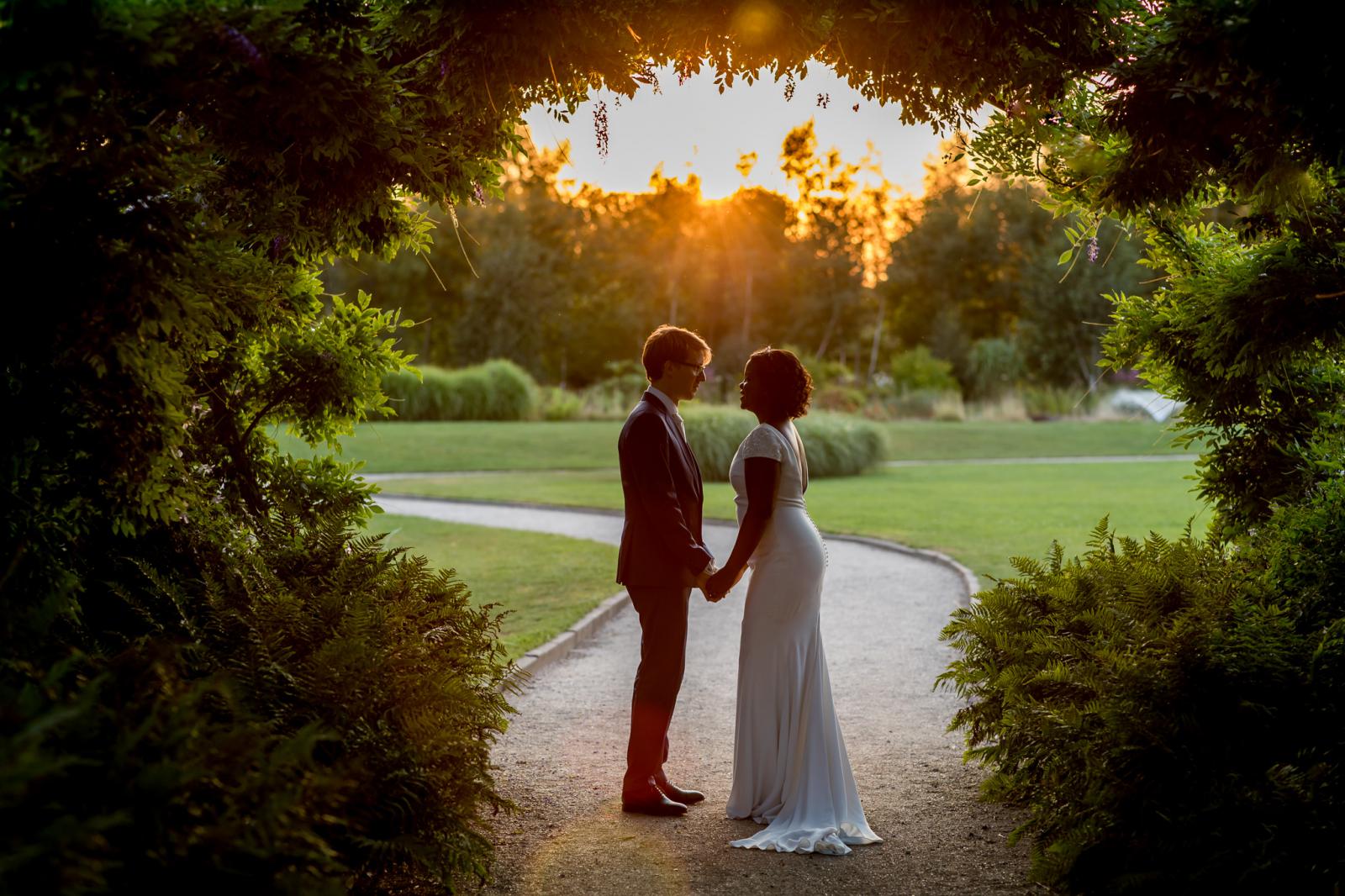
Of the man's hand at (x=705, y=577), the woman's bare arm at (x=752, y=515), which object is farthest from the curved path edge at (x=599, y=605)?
the woman's bare arm at (x=752, y=515)

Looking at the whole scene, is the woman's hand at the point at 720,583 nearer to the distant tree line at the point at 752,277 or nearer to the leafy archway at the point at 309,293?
the leafy archway at the point at 309,293

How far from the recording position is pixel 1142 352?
7.04 m

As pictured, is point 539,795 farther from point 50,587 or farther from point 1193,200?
point 1193,200

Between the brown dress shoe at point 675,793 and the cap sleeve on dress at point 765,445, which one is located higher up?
the cap sleeve on dress at point 765,445

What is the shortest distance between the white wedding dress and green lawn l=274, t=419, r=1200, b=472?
24.5 m

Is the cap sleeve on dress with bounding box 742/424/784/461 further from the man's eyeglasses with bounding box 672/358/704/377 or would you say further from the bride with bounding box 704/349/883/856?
the man's eyeglasses with bounding box 672/358/704/377

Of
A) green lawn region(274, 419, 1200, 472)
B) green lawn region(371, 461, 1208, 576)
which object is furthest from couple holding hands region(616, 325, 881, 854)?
green lawn region(274, 419, 1200, 472)

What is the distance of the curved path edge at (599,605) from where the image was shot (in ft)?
31.6

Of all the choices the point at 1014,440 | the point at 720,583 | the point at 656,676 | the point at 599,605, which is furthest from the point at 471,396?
the point at 720,583

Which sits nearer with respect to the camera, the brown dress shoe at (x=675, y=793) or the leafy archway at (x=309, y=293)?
the leafy archway at (x=309, y=293)

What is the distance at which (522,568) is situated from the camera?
569 inches

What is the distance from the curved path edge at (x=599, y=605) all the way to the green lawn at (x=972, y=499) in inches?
10.0

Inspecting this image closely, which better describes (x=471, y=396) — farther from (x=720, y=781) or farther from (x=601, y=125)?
(x=601, y=125)

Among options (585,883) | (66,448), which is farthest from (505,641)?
(66,448)
